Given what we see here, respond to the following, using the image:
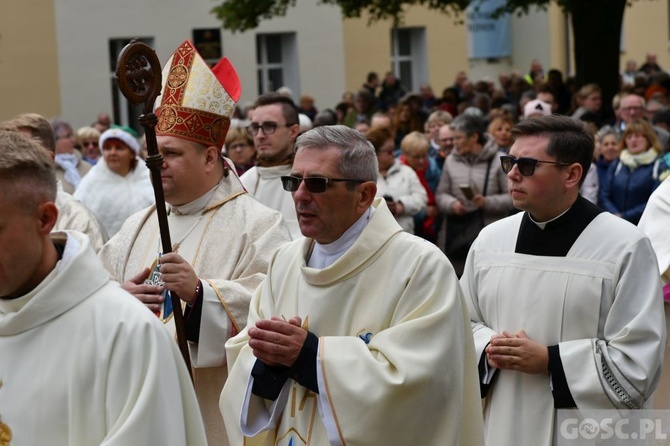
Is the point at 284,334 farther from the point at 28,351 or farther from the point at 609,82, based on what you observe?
the point at 609,82

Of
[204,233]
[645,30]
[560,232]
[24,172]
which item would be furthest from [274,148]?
[645,30]

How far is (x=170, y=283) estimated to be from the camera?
549 centimetres

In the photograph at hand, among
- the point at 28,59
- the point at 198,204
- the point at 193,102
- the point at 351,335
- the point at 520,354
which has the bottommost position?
the point at 520,354

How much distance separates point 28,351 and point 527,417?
2557 millimetres

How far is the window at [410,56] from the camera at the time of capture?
31.1 m

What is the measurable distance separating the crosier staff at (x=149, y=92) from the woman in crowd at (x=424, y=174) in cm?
590

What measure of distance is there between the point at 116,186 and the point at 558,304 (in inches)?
244

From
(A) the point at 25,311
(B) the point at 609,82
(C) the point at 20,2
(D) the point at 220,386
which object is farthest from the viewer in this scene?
(C) the point at 20,2

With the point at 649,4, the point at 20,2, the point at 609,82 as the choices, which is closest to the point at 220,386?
the point at 609,82

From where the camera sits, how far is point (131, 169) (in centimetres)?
1116

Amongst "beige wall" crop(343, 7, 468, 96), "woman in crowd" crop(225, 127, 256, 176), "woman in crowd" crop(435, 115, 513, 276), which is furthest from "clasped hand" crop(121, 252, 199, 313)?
"beige wall" crop(343, 7, 468, 96)

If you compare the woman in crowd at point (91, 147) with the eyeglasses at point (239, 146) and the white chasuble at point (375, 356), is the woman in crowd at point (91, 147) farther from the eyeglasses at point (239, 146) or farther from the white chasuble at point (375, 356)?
the white chasuble at point (375, 356)

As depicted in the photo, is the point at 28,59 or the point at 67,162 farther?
the point at 28,59

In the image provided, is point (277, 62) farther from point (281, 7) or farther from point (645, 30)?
point (645, 30)
